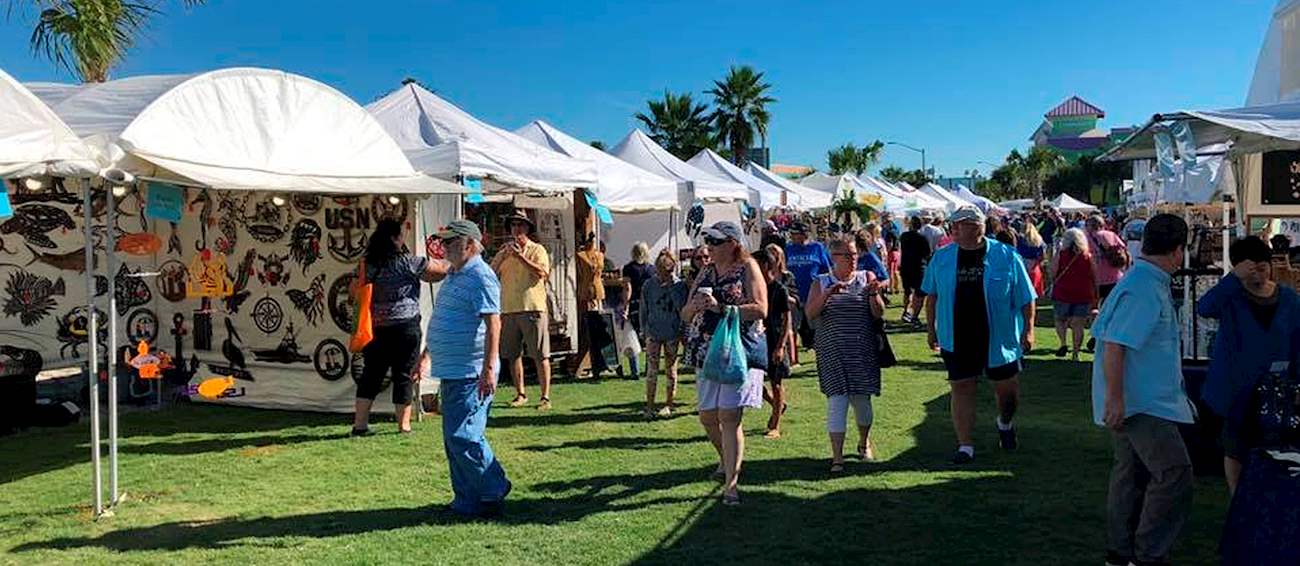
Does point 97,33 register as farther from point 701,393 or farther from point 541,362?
point 701,393

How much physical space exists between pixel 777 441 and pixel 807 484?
1279 mm

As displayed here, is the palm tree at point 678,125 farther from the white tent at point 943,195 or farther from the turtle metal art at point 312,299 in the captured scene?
the turtle metal art at point 312,299

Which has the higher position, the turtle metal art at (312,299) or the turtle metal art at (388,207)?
the turtle metal art at (388,207)

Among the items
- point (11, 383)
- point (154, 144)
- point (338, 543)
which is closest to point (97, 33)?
point (11, 383)

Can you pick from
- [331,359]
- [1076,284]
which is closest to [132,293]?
[331,359]

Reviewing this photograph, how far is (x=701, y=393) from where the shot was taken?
5605 mm

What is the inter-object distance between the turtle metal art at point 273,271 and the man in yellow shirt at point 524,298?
1.94 metres

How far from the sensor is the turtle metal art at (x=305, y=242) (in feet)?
29.2

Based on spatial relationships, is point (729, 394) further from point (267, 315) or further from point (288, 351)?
point (267, 315)

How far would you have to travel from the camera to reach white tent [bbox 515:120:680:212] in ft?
42.2

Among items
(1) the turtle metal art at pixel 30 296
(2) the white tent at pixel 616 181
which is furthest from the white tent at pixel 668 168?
(1) the turtle metal art at pixel 30 296

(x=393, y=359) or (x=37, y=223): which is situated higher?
(x=37, y=223)

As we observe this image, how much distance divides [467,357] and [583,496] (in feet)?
3.97

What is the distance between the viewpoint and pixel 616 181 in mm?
13141
